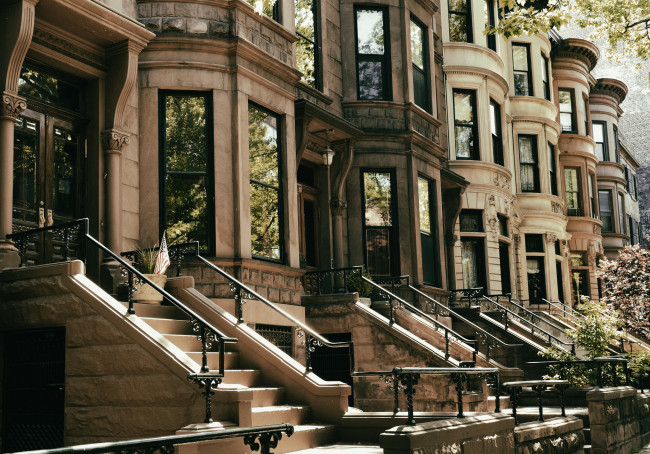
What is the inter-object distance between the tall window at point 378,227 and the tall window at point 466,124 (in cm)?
665

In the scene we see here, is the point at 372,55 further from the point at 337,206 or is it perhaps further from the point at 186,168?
the point at 186,168

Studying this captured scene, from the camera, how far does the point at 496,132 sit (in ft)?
87.9

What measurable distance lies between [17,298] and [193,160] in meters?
4.21

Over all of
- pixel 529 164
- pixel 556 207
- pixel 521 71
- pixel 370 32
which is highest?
pixel 521 71

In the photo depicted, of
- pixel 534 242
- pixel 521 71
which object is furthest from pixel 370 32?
pixel 534 242

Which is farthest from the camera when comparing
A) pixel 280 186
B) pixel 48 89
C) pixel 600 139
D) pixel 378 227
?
pixel 600 139

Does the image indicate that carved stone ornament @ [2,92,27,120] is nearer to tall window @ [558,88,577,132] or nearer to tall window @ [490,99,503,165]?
tall window @ [490,99,503,165]

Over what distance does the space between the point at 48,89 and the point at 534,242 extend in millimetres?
21638

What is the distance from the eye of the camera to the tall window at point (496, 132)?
26.5 m

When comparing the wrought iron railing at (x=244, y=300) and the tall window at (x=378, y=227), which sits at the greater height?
the tall window at (x=378, y=227)

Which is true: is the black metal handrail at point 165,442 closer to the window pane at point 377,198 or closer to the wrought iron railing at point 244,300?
the wrought iron railing at point 244,300

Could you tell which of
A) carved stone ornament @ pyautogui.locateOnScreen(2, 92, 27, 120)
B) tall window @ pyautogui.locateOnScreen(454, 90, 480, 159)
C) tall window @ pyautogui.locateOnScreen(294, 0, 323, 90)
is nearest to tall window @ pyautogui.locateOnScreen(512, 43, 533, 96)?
tall window @ pyautogui.locateOnScreen(454, 90, 480, 159)

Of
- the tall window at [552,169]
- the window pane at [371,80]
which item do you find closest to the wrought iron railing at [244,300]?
the window pane at [371,80]

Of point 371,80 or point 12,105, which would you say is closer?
point 12,105
